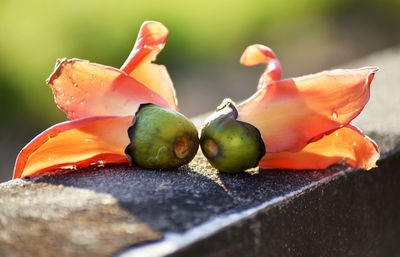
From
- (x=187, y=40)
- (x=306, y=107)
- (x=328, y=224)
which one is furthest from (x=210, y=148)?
(x=187, y=40)

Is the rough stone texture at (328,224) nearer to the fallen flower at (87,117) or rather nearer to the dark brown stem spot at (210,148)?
the dark brown stem spot at (210,148)

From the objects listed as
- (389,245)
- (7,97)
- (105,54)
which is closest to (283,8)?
(105,54)

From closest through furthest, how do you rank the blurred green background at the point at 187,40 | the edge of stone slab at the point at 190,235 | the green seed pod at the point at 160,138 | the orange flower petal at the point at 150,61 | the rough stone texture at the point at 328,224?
the edge of stone slab at the point at 190,235
the rough stone texture at the point at 328,224
the green seed pod at the point at 160,138
the orange flower petal at the point at 150,61
the blurred green background at the point at 187,40

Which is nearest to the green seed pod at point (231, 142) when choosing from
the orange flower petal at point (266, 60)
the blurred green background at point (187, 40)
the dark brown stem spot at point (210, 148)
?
the dark brown stem spot at point (210, 148)

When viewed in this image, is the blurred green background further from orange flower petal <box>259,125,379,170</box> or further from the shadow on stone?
orange flower petal <box>259,125,379,170</box>

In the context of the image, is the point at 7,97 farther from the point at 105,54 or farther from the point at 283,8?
the point at 283,8

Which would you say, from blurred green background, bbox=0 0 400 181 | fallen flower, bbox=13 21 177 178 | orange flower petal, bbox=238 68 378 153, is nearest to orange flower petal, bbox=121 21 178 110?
fallen flower, bbox=13 21 177 178
